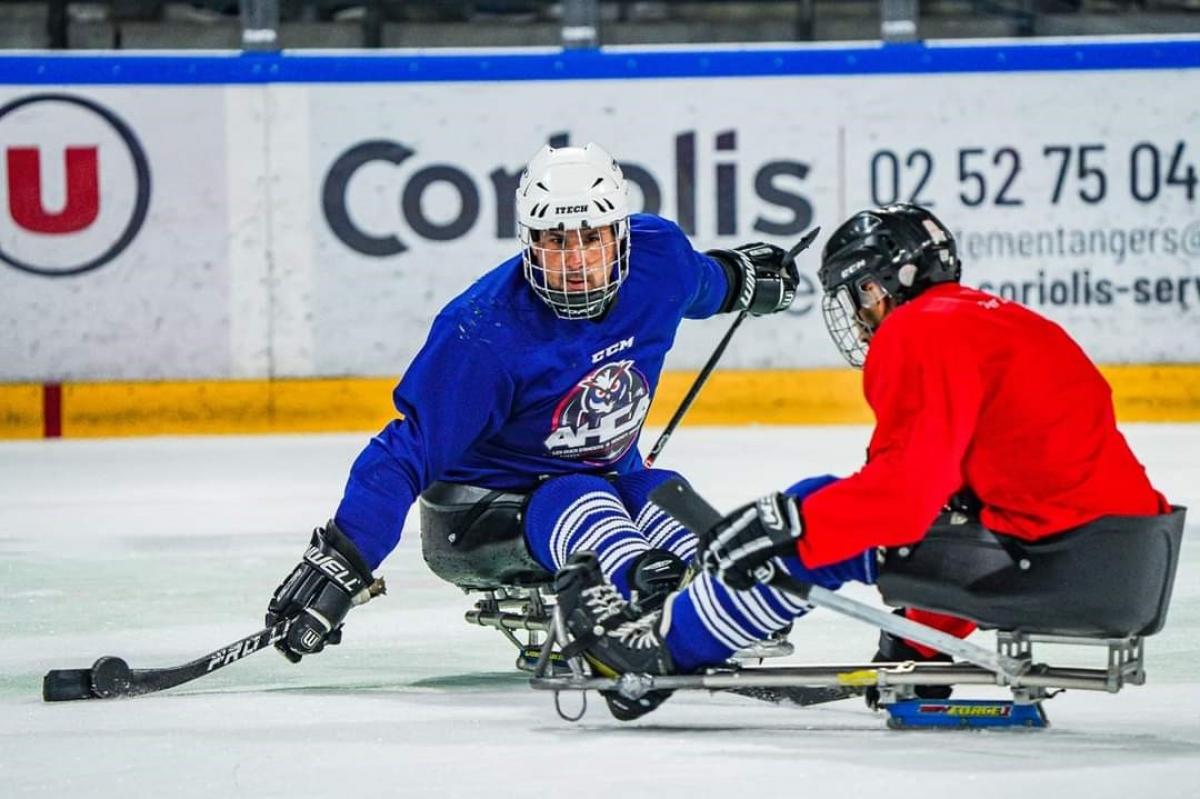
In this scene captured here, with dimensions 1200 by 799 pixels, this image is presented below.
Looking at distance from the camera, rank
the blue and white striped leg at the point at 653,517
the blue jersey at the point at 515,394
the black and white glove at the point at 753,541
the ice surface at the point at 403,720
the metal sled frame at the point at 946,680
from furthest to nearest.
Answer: the blue and white striped leg at the point at 653,517, the blue jersey at the point at 515,394, the metal sled frame at the point at 946,680, the black and white glove at the point at 753,541, the ice surface at the point at 403,720

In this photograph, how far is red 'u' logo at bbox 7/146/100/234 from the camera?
855 cm

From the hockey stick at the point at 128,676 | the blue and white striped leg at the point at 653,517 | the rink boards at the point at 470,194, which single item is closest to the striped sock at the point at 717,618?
the blue and white striped leg at the point at 653,517

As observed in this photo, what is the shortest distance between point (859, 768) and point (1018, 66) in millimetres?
5732

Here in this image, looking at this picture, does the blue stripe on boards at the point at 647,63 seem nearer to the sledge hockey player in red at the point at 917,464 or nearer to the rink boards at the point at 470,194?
the rink boards at the point at 470,194

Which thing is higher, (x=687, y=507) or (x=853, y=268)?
(x=853, y=268)

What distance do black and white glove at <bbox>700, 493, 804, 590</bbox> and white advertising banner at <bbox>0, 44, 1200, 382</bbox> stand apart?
200 inches

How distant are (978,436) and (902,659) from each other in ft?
1.79

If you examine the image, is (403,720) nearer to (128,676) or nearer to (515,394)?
(128,676)

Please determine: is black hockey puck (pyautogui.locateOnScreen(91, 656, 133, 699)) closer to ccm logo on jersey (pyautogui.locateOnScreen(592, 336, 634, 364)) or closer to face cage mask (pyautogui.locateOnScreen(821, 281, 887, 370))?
ccm logo on jersey (pyautogui.locateOnScreen(592, 336, 634, 364))

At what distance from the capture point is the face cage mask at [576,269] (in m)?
4.14

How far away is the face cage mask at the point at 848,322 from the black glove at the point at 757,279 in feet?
3.49

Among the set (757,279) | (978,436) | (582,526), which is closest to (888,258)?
(978,436)

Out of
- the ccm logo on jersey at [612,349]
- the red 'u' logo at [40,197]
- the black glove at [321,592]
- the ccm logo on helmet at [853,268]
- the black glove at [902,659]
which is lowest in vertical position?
the black glove at [902,659]

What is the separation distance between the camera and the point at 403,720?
12.6ft
